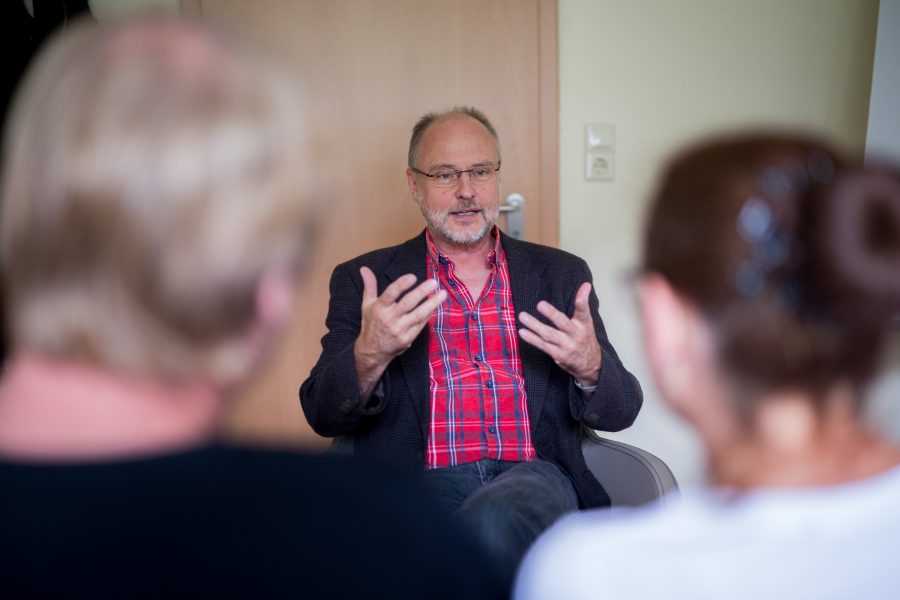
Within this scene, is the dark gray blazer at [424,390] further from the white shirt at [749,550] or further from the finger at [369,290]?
the white shirt at [749,550]

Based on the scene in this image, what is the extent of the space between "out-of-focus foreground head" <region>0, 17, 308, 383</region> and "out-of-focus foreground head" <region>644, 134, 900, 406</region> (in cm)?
39

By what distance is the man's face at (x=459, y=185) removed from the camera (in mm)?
1904

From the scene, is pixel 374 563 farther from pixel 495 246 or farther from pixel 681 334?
pixel 495 246

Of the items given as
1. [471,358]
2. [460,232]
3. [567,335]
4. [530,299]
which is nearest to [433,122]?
[460,232]

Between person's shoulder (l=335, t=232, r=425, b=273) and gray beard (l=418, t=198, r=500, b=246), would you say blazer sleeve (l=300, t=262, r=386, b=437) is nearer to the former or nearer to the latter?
person's shoulder (l=335, t=232, r=425, b=273)

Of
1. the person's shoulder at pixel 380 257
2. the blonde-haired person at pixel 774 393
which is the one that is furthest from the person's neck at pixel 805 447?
the person's shoulder at pixel 380 257

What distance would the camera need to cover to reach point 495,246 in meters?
1.94

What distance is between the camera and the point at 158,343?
0.56 m

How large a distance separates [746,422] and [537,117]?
6.17 ft

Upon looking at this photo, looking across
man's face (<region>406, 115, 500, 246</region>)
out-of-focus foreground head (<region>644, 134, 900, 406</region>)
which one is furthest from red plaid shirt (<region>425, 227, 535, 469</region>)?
out-of-focus foreground head (<region>644, 134, 900, 406</region>)

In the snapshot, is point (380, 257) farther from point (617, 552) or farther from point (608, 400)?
point (617, 552)

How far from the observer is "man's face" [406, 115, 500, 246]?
190 centimetres

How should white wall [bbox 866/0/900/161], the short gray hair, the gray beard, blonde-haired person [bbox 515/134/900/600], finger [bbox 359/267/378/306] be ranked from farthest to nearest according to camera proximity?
white wall [bbox 866/0/900/161] < the short gray hair < the gray beard < finger [bbox 359/267/378/306] < blonde-haired person [bbox 515/134/900/600]

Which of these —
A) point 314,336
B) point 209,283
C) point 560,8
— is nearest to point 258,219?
point 209,283
